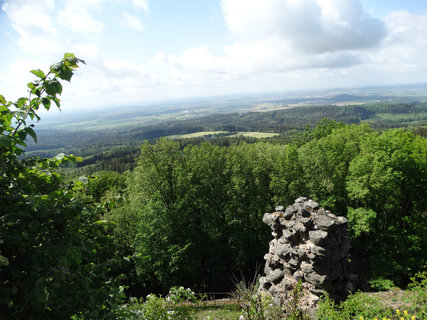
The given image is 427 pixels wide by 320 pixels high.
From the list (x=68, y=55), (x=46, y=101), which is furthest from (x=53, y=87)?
(x=68, y=55)

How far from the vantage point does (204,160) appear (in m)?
29.2

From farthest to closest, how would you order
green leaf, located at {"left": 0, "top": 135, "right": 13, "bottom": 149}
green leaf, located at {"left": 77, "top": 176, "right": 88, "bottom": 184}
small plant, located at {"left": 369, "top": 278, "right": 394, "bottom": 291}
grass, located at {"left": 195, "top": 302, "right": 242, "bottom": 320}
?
1. small plant, located at {"left": 369, "top": 278, "right": 394, "bottom": 291}
2. grass, located at {"left": 195, "top": 302, "right": 242, "bottom": 320}
3. green leaf, located at {"left": 77, "top": 176, "right": 88, "bottom": 184}
4. green leaf, located at {"left": 0, "top": 135, "right": 13, "bottom": 149}

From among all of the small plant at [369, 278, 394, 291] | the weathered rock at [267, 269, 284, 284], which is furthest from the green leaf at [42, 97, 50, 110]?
the small plant at [369, 278, 394, 291]

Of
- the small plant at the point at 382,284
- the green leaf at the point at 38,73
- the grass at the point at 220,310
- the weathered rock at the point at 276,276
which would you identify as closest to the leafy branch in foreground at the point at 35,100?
the green leaf at the point at 38,73

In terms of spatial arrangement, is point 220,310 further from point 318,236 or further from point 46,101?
point 46,101

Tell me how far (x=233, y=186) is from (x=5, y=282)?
25695 mm

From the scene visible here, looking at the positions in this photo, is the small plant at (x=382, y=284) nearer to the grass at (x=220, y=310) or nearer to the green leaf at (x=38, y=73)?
the grass at (x=220, y=310)

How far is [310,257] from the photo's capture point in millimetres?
16594

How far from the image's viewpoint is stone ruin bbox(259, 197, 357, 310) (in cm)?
1630

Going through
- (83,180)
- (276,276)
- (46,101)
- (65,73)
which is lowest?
(276,276)

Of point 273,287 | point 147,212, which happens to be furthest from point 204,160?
point 273,287

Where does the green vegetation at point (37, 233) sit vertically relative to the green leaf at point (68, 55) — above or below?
below

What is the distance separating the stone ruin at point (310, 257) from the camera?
1630cm

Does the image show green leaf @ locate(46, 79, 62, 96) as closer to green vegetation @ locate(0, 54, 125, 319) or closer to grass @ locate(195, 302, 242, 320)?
green vegetation @ locate(0, 54, 125, 319)
